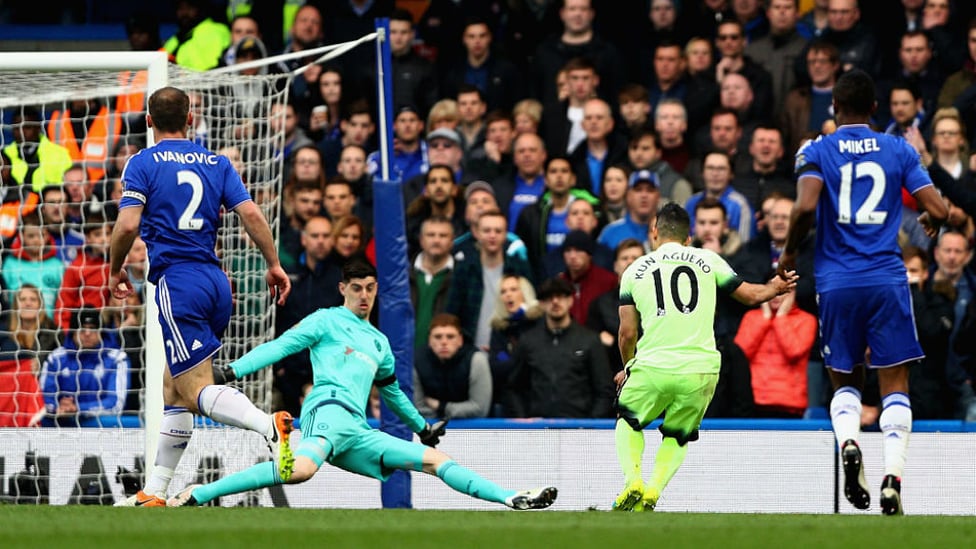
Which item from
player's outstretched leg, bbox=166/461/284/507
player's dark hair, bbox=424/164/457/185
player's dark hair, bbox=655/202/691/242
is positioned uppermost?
player's dark hair, bbox=424/164/457/185

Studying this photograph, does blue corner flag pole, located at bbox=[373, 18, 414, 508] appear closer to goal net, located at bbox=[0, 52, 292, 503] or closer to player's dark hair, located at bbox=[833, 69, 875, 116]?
goal net, located at bbox=[0, 52, 292, 503]

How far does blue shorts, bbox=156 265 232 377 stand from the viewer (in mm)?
8680

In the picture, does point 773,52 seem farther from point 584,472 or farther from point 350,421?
point 350,421

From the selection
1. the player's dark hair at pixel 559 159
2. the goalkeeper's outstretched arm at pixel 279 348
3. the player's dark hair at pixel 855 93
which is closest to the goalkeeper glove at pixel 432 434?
the goalkeeper's outstretched arm at pixel 279 348

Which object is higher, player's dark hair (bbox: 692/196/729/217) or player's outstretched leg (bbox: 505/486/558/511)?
player's dark hair (bbox: 692/196/729/217)

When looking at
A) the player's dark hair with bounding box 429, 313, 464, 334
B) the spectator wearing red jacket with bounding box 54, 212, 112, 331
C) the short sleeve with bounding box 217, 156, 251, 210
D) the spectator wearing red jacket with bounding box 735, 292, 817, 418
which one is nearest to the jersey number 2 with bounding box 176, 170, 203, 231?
the short sleeve with bounding box 217, 156, 251, 210

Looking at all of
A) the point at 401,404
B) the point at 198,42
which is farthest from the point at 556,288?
the point at 198,42

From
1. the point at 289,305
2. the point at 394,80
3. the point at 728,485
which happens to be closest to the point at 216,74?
the point at 289,305

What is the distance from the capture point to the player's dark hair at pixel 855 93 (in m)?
8.55

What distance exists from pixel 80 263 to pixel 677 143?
4.72 meters

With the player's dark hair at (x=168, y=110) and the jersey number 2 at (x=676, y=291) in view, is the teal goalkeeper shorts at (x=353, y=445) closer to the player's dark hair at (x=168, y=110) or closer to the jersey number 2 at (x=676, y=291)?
the jersey number 2 at (x=676, y=291)

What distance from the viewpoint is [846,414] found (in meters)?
8.52

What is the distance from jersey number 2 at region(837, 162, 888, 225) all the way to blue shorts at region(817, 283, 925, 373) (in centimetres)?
35

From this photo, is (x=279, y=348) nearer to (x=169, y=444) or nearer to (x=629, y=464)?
(x=169, y=444)
